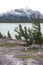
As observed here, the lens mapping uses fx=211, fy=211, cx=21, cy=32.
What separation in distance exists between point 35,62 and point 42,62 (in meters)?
1.11

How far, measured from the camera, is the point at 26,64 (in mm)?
32156

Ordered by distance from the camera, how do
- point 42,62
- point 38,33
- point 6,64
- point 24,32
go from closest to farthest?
point 6,64 → point 42,62 → point 38,33 → point 24,32

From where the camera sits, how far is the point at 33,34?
59.7 m

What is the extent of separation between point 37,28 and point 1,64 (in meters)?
30.1

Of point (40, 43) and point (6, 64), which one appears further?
A: point (40, 43)

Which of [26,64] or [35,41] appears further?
[35,41]

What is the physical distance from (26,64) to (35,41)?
30.0 meters

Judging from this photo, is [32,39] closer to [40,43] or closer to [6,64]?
[40,43]

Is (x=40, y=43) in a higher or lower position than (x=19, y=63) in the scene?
lower

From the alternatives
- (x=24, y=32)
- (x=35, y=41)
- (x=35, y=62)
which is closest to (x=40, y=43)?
(x=35, y=41)

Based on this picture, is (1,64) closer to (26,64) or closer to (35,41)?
(26,64)

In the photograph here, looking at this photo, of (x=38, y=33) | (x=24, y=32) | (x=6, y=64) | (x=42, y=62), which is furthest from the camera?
(x=24, y=32)

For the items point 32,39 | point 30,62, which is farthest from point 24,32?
point 30,62

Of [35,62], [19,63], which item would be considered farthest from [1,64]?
[35,62]
